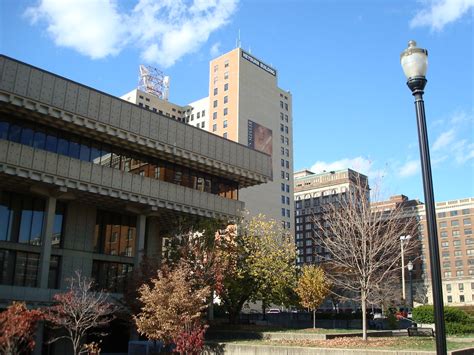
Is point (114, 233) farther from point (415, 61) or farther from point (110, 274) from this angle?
point (415, 61)

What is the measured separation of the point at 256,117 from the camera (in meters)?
111

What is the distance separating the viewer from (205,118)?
123188mm

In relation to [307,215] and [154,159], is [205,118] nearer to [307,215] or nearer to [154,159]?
[307,215]

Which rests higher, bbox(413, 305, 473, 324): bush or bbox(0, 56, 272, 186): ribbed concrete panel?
bbox(0, 56, 272, 186): ribbed concrete panel

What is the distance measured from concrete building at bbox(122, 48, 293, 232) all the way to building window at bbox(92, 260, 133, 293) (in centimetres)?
6261

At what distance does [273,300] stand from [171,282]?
16202mm

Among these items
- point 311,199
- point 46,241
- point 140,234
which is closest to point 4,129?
point 46,241

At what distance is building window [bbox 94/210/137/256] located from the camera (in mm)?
38562

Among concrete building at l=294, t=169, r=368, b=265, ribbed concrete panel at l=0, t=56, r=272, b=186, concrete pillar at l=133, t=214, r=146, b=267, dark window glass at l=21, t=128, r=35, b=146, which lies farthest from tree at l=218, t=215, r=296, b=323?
concrete building at l=294, t=169, r=368, b=265

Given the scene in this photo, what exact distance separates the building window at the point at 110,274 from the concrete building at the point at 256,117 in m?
62.6

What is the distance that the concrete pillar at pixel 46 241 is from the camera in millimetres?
32062

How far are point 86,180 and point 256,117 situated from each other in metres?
80.4

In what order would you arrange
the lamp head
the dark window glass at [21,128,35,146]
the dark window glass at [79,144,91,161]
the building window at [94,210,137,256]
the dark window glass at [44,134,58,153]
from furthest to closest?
the building window at [94,210,137,256]
the dark window glass at [79,144,91,161]
the dark window glass at [44,134,58,153]
the dark window glass at [21,128,35,146]
the lamp head

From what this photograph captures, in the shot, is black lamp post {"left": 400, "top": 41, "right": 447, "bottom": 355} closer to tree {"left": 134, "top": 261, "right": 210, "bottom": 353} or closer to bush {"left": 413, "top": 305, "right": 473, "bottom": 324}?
tree {"left": 134, "top": 261, "right": 210, "bottom": 353}
